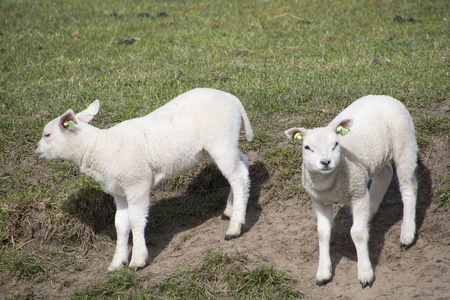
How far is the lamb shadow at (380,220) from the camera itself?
528cm

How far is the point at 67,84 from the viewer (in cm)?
833

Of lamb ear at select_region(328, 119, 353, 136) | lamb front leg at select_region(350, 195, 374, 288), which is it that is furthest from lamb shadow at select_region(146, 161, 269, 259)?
lamb ear at select_region(328, 119, 353, 136)

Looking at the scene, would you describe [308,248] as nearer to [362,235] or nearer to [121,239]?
[362,235]

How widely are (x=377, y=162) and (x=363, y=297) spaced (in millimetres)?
1319

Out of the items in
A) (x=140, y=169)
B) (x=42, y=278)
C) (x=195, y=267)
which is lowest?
(x=42, y=278)

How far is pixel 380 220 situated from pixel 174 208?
2532 millimetres

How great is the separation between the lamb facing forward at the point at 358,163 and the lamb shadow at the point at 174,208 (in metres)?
1.37

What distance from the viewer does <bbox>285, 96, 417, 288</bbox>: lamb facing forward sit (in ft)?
14.1

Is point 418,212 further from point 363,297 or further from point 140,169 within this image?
point 140,169

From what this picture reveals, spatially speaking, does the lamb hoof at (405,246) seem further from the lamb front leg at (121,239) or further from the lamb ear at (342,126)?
the lamb front leg at (121,239)

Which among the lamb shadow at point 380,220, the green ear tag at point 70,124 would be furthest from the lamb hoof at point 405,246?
the green ear tag at point 70,124

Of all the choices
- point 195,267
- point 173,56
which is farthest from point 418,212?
point 173,56

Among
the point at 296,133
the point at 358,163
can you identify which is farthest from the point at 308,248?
the point at 296,133

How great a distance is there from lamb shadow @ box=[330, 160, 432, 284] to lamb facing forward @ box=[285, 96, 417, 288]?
1.08 ft
